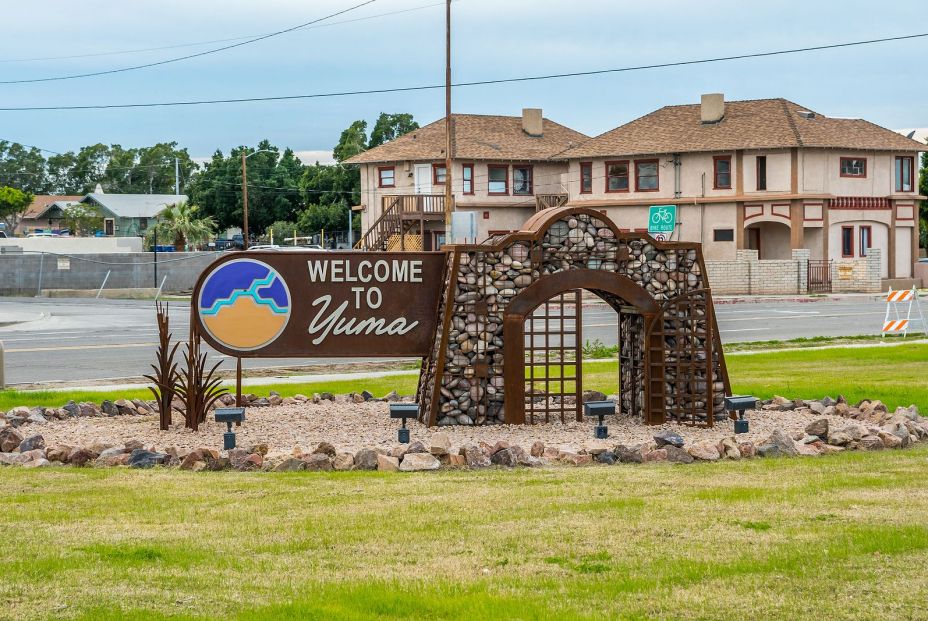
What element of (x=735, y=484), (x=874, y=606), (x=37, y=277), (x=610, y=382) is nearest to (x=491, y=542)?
(x=874, y=606)

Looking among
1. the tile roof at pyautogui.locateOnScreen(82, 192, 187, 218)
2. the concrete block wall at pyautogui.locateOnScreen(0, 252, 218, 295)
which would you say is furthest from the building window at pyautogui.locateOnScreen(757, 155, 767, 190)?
the tile roof at pyautogui.locateOnScreen(82, 192, 187, 218)

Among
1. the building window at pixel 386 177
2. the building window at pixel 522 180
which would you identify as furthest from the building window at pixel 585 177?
the building window at pixel 386 177

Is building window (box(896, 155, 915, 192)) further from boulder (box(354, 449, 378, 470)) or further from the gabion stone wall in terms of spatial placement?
boulder (box(354, 449, 378, 470))

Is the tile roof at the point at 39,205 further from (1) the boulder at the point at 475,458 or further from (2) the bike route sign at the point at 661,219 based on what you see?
(1) the boulder at the point at 475,458

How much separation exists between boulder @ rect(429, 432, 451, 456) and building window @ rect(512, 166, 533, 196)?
53.0 metres

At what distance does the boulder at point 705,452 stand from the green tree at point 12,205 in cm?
10652

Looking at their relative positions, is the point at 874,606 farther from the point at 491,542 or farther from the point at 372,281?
the point at 372,281

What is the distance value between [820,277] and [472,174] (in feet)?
60.7

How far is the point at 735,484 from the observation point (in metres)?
11.1

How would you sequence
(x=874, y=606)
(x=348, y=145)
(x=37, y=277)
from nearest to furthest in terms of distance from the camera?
(x=874, y=606), (x=37, y=277), (x=348, y=145)

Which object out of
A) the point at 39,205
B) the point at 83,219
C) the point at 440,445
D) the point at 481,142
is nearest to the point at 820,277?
the point at 481,142

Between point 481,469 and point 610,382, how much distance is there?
30.0 ft

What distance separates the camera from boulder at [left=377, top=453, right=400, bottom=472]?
1246 centimetres

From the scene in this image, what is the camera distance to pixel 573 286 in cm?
1540
